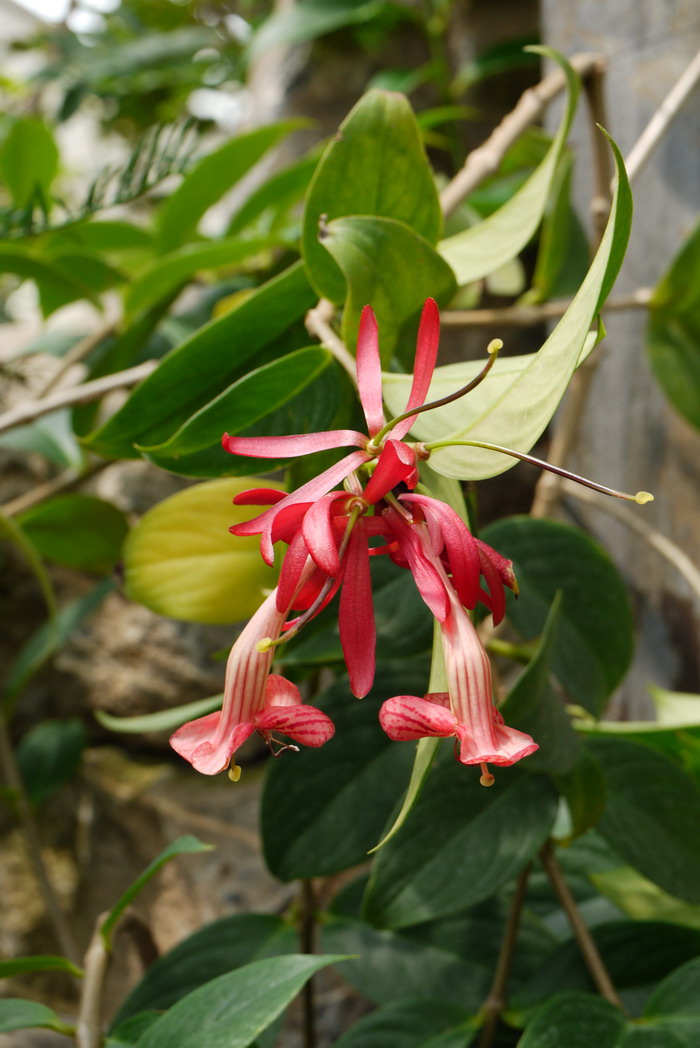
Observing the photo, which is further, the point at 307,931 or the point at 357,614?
the point at 307,931

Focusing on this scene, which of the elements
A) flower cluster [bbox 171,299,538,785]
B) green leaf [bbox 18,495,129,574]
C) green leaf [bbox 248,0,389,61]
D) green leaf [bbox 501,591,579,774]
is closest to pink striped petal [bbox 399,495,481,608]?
flower cluster [bbox 171,299,538,785]

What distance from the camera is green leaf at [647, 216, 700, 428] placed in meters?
0.58

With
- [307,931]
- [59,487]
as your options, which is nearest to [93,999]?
[307,931]

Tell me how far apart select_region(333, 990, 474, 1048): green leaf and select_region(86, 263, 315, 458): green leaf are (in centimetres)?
33

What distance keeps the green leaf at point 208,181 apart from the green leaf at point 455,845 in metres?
0.49

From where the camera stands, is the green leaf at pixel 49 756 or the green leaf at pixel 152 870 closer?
the green leaf at pixel 152 870

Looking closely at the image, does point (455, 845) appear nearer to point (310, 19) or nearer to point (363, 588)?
point (363, 588)

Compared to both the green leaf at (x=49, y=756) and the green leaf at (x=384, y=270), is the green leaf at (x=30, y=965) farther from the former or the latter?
the green leaf at (x=49, y=756)

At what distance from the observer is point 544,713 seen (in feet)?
1.18

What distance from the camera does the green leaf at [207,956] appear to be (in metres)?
0.45

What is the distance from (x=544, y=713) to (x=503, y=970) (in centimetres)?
18

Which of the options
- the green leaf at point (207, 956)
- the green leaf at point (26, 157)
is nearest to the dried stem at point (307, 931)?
the green leaf at point (207, 956)

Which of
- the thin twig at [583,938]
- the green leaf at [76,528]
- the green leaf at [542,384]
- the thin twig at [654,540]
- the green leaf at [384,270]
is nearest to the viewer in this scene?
the green leaf at [542,384]

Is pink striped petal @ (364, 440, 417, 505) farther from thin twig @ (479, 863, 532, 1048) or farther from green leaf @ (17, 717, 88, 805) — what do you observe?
green leaf @ (17, 717, 88, 805)
